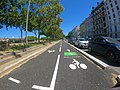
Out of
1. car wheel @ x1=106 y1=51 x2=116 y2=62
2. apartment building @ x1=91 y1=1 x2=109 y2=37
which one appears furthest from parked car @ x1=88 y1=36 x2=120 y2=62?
apartment building @ x1=91 y1=1 x2=109 y2=37

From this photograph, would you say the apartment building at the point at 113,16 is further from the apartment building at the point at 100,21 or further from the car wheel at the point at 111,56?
the car wheel at the point at 111,56

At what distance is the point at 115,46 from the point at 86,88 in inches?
219

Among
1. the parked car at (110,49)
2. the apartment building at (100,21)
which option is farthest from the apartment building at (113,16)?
the parked car at (110,49)

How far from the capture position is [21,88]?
5023 mm

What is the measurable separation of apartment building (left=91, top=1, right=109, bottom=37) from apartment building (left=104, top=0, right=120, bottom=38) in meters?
3.58

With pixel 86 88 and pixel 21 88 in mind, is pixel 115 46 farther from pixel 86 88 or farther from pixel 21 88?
pixel 21 88

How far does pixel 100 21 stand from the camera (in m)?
77.6

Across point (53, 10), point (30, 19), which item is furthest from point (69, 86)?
point (53, 10)

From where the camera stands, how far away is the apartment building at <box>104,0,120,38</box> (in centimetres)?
6107

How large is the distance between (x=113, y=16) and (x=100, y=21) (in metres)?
13.5

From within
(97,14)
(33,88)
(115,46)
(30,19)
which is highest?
(97,14)

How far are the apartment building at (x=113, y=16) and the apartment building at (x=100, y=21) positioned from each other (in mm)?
3582

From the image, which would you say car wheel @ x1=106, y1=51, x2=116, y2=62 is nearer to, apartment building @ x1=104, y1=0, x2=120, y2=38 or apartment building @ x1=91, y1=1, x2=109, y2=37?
apartment building @ x1=104, y1=0, x2=120, y2=38

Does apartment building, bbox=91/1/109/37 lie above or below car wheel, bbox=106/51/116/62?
above
